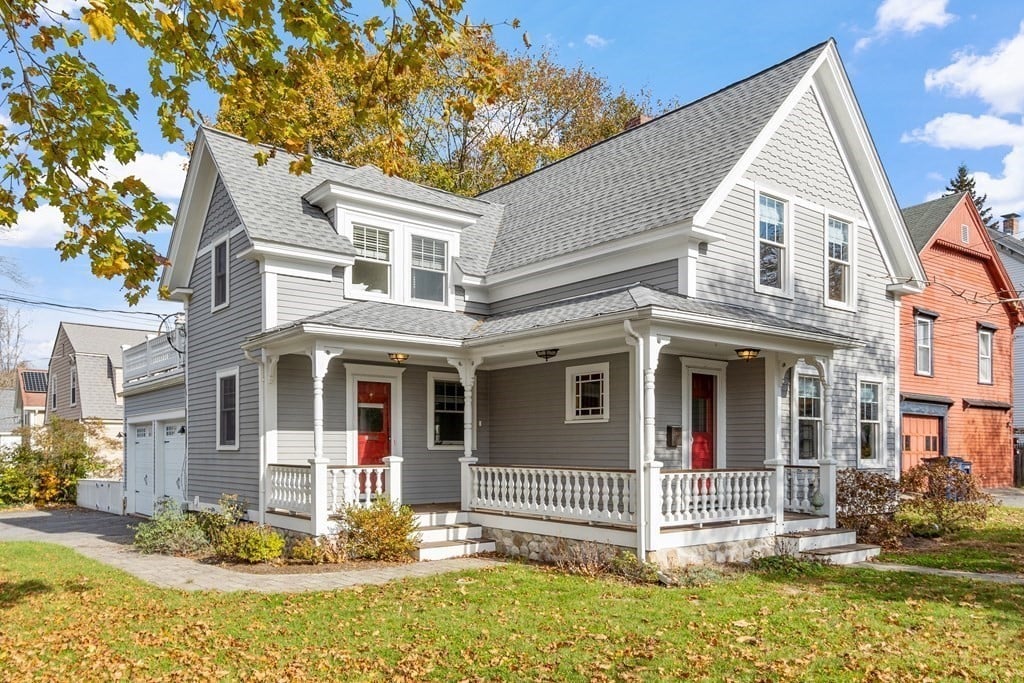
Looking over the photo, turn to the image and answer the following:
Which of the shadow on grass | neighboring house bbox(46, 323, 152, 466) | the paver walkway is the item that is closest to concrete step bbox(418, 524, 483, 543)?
the paver walkway

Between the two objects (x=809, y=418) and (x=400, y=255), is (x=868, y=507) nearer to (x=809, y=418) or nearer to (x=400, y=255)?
(x=809, y=418)

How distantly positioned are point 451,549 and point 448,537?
1.30 ft

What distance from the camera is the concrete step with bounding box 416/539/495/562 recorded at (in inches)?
495

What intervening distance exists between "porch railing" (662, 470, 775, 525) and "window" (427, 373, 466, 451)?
535 cm

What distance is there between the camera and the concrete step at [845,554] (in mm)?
12070

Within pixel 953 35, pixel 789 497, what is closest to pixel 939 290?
pixel 953 35

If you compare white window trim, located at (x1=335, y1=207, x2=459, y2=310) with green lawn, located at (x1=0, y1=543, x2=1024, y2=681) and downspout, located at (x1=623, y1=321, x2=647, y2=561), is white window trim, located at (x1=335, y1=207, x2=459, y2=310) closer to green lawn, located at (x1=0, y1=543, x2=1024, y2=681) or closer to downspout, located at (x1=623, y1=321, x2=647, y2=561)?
downspout, located at (x1=623, y1=321, x2=647, y2=561)

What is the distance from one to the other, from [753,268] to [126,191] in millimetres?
10740

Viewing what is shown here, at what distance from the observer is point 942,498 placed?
15688 mm

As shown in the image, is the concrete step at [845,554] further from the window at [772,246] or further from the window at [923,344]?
the window at [923,344]

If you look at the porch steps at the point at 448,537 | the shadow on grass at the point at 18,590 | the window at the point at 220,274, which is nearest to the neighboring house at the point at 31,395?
the window at the point at 220,274

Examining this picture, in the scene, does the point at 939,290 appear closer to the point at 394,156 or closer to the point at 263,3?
the point at 394,156

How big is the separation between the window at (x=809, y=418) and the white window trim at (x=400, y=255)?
708cm

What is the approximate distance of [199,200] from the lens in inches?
682
